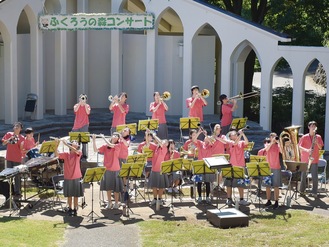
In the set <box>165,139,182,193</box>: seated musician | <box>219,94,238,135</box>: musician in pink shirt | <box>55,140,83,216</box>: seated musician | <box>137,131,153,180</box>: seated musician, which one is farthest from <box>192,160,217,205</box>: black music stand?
<box>219,94,238,135</box>: musician in pink shirt

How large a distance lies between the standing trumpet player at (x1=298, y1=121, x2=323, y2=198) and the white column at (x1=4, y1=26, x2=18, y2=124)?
480 inches

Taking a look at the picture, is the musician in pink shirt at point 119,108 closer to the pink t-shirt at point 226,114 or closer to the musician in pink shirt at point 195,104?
the musician in pink shirt at point 195,104

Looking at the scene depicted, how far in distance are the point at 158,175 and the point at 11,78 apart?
1122 centimetres

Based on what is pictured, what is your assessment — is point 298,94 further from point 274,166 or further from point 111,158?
point 111,158

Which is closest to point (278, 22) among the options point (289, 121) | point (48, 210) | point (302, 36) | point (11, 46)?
point (302, 36)

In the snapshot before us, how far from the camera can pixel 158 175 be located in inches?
936

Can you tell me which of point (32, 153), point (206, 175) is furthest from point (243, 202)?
point (32, 153)

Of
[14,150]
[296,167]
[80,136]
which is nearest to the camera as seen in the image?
[296,167]

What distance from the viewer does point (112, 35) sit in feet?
119

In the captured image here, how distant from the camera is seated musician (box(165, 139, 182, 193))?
24.2m

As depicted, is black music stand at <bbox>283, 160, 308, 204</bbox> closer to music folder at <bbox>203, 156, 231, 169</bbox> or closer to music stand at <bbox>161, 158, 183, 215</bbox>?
music folder at <bbox>203, 156, 231, 169</bbox>

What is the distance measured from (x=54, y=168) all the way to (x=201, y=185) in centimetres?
394

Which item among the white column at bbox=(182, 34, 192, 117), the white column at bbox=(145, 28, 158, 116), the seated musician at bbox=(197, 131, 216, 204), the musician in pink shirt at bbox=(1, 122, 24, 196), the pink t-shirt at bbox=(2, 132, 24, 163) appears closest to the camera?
the seated musician at bbox=(197, 131, 216, 204)

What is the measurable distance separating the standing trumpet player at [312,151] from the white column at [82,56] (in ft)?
45.1
